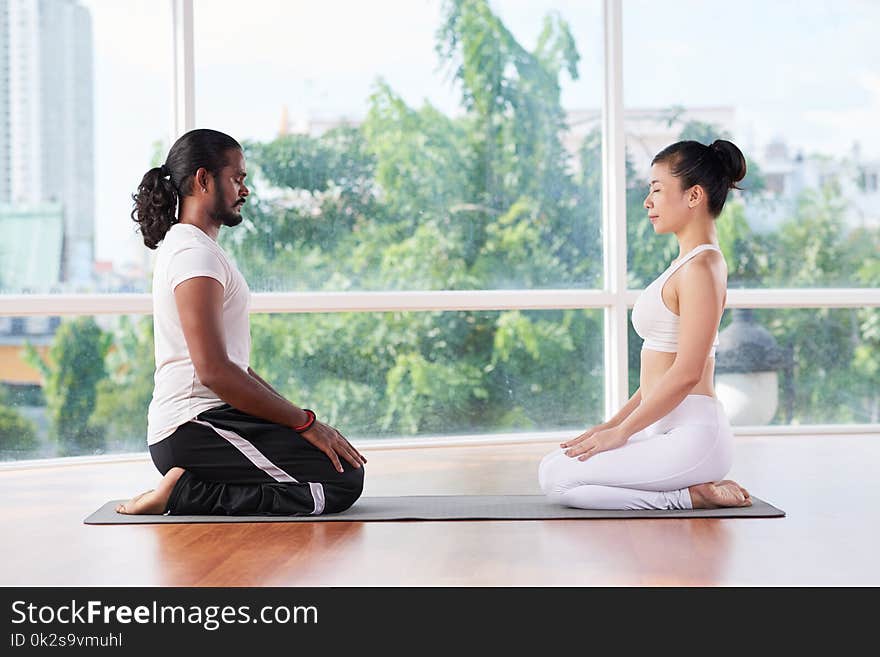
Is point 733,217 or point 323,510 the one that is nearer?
point 323,510

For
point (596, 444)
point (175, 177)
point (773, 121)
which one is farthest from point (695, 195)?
point (773, 121)

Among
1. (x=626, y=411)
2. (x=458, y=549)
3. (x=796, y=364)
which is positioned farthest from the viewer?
(x=796, y=364)

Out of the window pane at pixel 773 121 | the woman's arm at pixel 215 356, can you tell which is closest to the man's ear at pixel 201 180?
the woman's arm at pixel 215 356

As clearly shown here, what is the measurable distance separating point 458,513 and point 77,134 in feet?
8.20

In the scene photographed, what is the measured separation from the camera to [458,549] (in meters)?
2.56

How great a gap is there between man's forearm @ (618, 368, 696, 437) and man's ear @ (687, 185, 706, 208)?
49 centimetres

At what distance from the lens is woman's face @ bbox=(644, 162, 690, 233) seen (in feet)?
10.1

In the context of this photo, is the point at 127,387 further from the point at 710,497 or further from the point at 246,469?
the point at 710,497

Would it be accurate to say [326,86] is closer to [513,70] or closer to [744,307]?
[513,70]

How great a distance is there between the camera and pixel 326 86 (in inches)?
191

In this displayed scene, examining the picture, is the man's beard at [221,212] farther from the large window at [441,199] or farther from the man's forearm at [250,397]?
the large window at [441,199]

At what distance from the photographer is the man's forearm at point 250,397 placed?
2.85 meters
